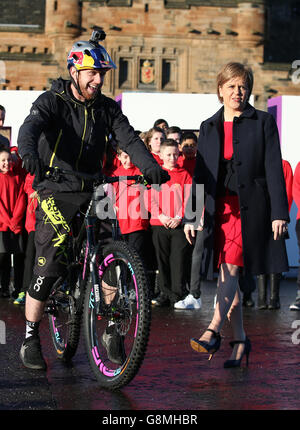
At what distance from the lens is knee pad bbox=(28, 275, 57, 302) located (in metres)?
5.88

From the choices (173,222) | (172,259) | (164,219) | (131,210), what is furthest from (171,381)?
(172,259)

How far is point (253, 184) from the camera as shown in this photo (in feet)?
19.9

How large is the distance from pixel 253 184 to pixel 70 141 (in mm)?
1156

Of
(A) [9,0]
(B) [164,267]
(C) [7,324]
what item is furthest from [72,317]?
(A) [9,0]

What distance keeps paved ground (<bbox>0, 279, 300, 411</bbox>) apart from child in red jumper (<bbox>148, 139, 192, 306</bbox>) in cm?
249

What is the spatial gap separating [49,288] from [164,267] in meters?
4.80

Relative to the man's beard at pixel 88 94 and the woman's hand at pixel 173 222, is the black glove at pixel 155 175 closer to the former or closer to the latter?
the man's beard at pixel 88 94

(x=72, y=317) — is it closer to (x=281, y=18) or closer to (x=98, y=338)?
(x=98, y=338)

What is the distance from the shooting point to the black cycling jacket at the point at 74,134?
5777 mm

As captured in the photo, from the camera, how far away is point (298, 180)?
1047cm

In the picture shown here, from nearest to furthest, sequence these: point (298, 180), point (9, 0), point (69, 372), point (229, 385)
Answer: point (229, 385)
point (69, 372)
point (298, 180)
point (9, 0)

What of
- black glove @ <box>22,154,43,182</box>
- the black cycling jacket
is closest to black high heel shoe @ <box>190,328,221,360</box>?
the black cycling jacket

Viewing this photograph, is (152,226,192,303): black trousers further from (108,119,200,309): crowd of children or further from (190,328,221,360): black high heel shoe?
(190,328,221,360): black high heel shoe

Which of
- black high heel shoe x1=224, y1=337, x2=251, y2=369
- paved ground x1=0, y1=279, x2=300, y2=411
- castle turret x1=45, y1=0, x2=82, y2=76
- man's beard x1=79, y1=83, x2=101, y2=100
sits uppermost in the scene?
castle turret x1=45, y1=0, x2=82, y2=76
